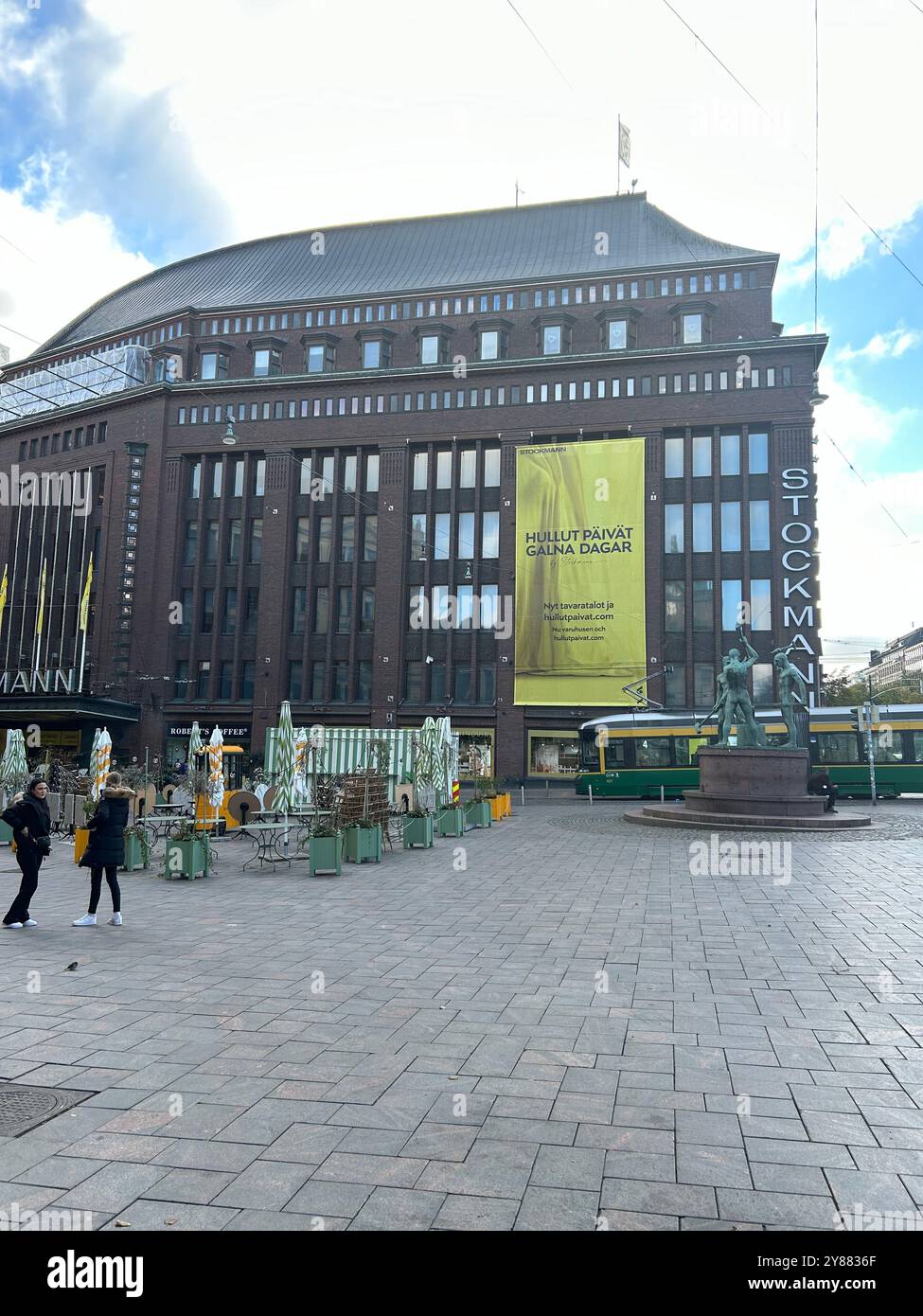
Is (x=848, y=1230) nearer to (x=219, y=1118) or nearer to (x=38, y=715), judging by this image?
(x=219, y=1118)

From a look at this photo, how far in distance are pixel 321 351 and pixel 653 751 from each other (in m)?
30.9

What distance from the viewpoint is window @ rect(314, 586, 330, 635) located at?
4638 cm

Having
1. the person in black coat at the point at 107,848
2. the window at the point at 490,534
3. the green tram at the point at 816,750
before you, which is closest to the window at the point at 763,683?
the green tram at the point at 816,750

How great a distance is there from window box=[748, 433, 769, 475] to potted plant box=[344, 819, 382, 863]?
32081 millimetres

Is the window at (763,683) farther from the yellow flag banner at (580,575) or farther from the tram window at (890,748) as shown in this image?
the tram window at (890,748)

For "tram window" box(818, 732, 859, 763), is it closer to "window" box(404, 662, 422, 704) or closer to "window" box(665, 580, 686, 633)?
"window" box(665, 580, 686, 633)

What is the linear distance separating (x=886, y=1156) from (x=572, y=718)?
123ft

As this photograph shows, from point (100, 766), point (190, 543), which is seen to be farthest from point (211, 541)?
point (100, 766)

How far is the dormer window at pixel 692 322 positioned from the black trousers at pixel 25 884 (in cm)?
4071

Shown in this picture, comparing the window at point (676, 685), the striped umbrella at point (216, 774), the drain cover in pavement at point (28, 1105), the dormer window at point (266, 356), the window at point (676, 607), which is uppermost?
the dormer window at point (266, 356)

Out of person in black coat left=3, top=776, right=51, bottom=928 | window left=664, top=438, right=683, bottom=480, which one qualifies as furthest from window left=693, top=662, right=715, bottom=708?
person in black coat left=3, top=776, right=51, bottom=928

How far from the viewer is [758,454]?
4150 centimetres

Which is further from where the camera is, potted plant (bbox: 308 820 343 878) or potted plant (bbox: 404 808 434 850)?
potted plant (bbox: 404 808 434 850)

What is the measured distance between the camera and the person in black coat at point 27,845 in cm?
972
